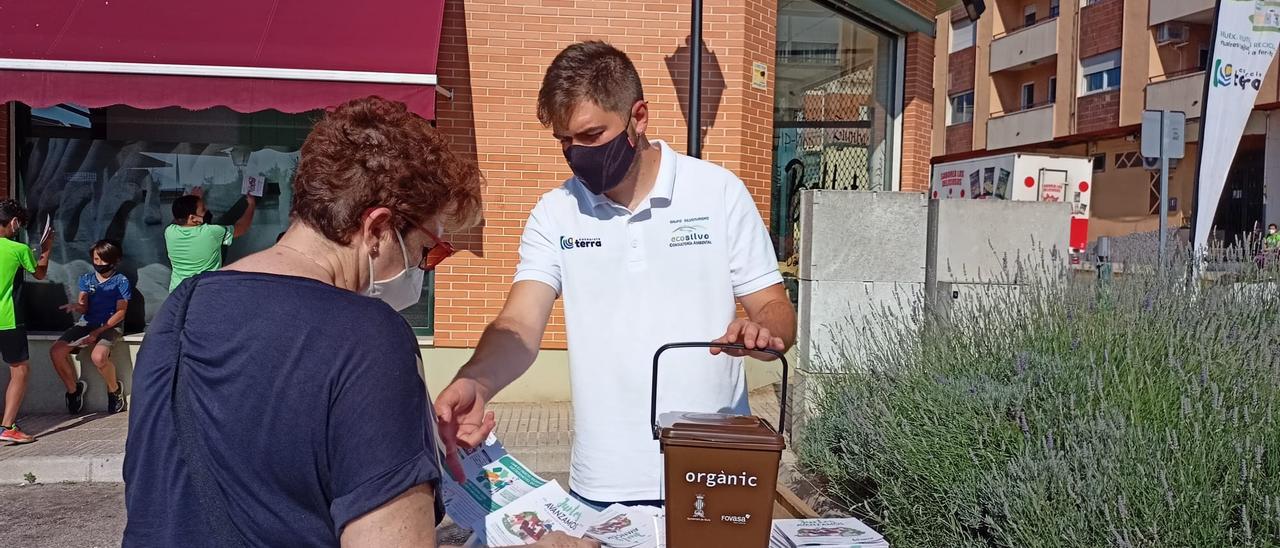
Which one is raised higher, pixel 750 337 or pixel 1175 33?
pixel 1175 33

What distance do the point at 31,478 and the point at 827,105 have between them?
8147 mm

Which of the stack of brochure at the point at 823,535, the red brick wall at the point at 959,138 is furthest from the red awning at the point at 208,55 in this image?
→ the red brick wall at the point at 959,138

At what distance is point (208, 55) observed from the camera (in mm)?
6848

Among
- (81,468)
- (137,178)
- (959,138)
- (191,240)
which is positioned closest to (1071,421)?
(81,468)

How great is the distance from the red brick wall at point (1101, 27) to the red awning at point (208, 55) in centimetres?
2755

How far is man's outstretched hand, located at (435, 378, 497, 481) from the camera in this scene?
178 centimetres

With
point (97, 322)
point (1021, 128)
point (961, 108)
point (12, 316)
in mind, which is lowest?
point (97, 322)

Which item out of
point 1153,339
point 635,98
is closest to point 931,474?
point 1153,339

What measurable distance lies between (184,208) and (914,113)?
778cm

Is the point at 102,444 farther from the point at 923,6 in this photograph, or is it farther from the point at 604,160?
the point at 923,6

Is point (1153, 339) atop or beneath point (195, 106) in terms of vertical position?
beneath

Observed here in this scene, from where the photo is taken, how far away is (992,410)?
3.43 meters

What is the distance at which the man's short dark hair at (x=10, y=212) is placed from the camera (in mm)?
7133

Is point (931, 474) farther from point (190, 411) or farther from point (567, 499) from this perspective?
point (190, 411)
